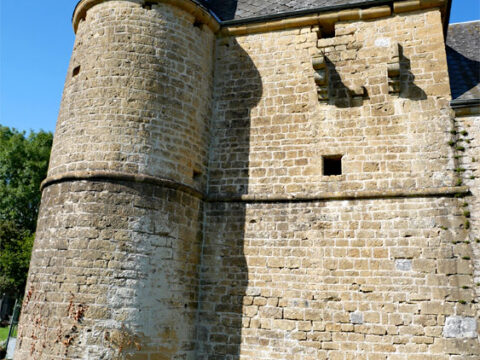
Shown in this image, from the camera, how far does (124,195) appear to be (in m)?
6.20

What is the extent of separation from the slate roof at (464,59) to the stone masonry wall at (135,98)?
434 centimetres

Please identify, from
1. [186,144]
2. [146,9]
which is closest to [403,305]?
[186,144]

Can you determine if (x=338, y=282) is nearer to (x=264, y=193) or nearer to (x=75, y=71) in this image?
(x=264, y=193)

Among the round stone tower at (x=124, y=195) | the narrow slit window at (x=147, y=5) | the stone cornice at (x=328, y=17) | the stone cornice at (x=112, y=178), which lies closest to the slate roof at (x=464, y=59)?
the stone cornice at (x=328, y=17)

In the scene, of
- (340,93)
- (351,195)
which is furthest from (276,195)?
(340,93)

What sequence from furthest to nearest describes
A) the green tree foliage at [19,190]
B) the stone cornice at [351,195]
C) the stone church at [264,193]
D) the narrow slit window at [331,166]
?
the green tree foliage at [19,190] → the narrow slit window at [331,166] → the stone cornice at [351,195] → the stone church at [264,193]

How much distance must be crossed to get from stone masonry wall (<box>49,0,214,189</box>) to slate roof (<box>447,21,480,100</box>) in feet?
14.2

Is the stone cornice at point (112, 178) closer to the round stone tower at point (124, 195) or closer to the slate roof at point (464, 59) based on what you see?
the round stone tower at point (124, 195)

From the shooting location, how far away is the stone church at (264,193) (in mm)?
5879

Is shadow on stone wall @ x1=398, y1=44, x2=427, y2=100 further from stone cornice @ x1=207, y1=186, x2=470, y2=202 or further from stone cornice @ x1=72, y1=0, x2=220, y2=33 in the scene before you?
stone cornice @ x1=72, y1=0, x2=220, y2=33

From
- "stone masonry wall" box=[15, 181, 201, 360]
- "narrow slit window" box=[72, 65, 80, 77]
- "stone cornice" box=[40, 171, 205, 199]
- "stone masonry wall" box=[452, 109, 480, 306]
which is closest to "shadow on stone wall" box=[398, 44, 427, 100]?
"stone masonry wall" box=[452, 109, 480, 306]

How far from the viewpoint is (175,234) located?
652 cm

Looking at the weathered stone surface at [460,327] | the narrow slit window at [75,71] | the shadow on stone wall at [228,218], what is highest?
the narrow slit window at [75,71]

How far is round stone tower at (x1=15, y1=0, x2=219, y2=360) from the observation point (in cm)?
578
